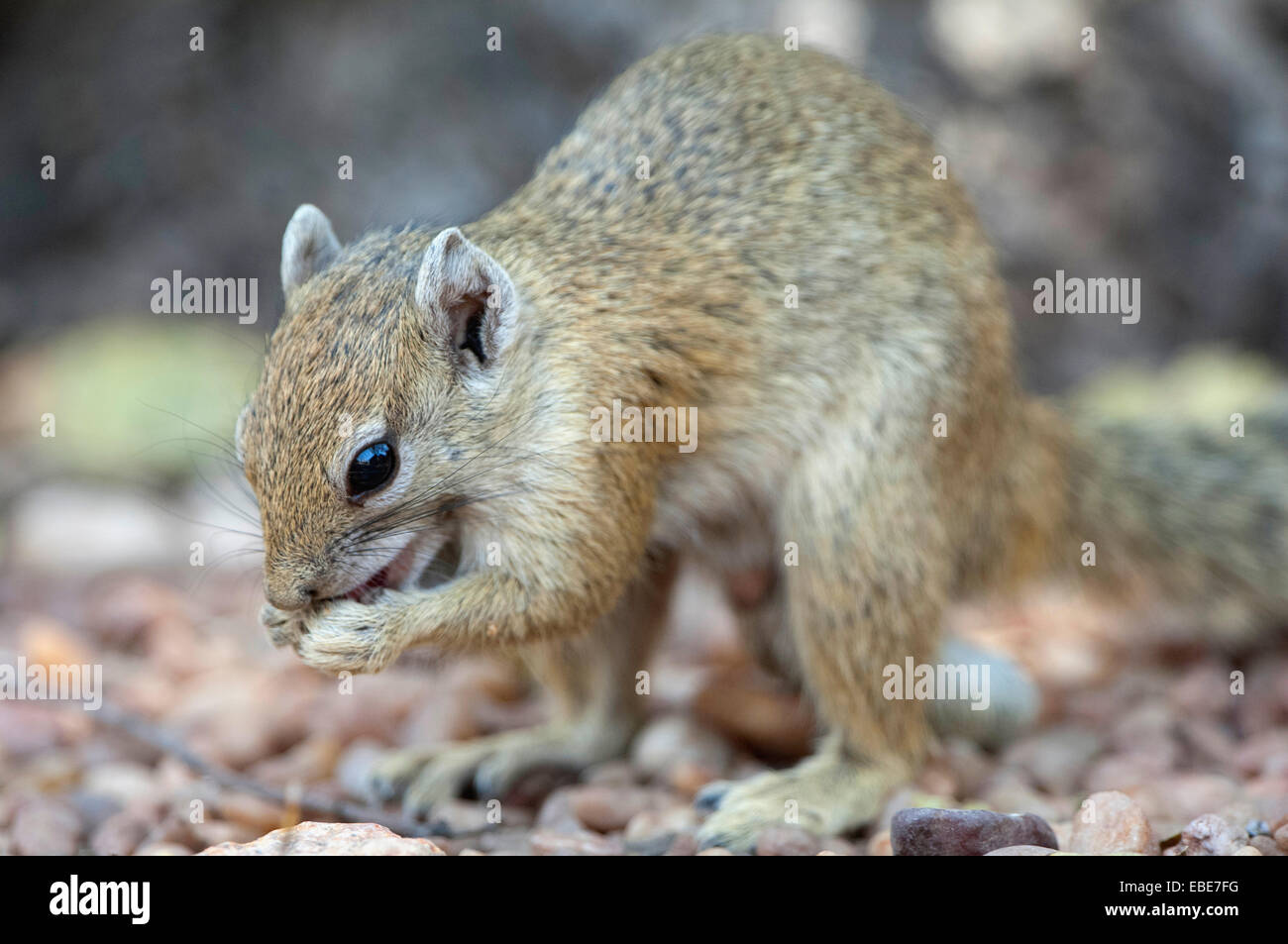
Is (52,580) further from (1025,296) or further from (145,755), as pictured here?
(1025,296)

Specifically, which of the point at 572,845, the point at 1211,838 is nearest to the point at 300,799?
the point at 572,845

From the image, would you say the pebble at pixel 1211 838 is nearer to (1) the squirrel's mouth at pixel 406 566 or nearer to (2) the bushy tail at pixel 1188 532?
(2) the bushy tail at pixel 1188 532

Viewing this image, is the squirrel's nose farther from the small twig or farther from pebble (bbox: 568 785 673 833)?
pebble (bbox: 568 785 673 833)

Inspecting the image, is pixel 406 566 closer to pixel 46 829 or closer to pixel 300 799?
A: pixel 300 799

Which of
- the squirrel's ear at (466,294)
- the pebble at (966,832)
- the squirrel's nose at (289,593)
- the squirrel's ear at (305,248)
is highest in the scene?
the squirrel's ear at (305,248)

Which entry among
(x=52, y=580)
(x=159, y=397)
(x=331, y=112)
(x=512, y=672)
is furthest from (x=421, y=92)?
(x=512, y=672)

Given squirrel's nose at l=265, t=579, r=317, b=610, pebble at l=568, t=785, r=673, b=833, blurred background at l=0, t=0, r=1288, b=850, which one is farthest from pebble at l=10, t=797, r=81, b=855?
pebble at l=568, t=785, r=673, b=833

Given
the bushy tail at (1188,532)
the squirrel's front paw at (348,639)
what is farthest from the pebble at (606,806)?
the bushy tail at (1188,532)
